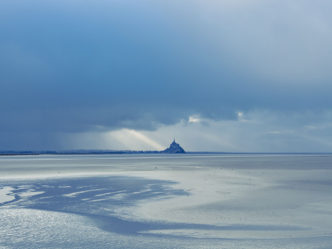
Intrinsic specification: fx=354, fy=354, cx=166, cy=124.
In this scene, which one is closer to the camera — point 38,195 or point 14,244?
point 14,244

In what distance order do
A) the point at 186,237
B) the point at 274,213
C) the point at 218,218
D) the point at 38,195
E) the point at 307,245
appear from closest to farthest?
the point at 307,245, the point at 186,237, the point at 218,218, the point at 274,213, the point at 38,195

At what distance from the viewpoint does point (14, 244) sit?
11867 millimetres

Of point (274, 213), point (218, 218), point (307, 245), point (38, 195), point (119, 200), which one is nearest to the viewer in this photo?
point (307, 245)

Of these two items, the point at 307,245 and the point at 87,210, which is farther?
the point at 87,210

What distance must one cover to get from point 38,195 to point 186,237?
14848 mm

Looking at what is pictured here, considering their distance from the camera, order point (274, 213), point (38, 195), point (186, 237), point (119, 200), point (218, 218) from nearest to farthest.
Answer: point (186, 237)
point (218, 218)
point (274, 213)
point (119, 200)
point (38, 195)

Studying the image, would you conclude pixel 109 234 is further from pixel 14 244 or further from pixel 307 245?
pixel 307 245

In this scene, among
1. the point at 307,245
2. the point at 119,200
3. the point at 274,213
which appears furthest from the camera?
the point at 119,200

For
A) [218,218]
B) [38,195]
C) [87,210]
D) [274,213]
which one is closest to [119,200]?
[87,210]

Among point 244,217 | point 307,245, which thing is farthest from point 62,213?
point 307,245

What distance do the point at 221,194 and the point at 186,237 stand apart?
491 inches

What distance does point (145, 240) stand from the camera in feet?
41.0

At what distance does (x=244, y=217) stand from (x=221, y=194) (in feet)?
27.5

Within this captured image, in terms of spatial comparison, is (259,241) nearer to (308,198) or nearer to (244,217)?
(244,217)
